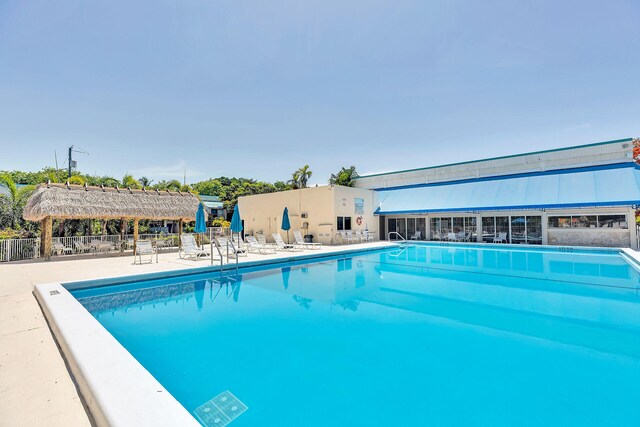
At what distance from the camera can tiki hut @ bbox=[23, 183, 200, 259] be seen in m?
14.2

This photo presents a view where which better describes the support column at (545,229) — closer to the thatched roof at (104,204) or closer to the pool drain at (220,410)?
the pool drain at (220,410)

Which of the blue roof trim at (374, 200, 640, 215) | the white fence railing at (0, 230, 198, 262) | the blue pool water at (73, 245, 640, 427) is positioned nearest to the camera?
the blue pool water at (73, 245, 640, 427)

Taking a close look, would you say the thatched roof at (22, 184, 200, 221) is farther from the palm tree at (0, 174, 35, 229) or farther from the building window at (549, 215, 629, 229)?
the building window at (549, 215, 629, 229)

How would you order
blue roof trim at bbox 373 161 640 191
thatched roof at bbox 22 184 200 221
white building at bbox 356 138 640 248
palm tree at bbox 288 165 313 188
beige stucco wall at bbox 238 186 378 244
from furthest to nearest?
palm tree at bbox 288 165 313 188
beige stucco wall at bbox 238 186 378 244
blue roof trim at bbox 373 161 640 191
white building at bbox 356 138 640 248
thatched roof at bbox 22 184 200 221

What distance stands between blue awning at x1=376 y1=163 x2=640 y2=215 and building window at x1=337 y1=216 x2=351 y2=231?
3418 millimetres

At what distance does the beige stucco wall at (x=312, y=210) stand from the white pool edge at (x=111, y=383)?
1740 centimetres

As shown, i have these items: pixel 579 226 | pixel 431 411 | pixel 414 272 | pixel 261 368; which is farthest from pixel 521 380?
pixel 579 226

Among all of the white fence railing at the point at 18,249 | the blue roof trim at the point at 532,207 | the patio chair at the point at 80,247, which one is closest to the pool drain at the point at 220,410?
the white fence railing at the point at 18,249

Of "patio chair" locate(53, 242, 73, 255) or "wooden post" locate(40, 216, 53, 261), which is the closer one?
"wooden post" locate(40, 216, 53, 261)

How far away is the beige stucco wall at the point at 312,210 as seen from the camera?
21.5 m

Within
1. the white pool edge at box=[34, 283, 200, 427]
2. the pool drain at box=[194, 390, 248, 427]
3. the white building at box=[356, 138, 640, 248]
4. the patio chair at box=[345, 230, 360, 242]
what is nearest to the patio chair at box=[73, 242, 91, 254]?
the white pool edge at box=[34, 283, 200, 427]

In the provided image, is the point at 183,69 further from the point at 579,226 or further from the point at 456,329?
the point at 579,226

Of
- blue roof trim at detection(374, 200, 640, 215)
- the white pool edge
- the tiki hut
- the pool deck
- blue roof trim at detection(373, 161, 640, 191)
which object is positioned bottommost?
the pool deck

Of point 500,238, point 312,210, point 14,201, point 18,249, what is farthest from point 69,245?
point 500,238
